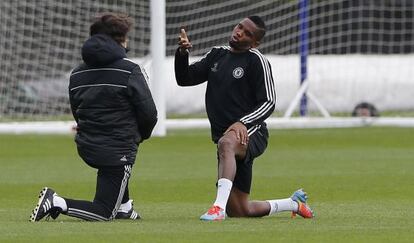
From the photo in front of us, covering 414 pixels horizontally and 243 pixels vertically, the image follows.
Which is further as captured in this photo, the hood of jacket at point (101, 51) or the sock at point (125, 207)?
the sock at point (125, 207)

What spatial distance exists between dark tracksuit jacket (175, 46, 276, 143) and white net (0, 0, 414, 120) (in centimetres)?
1434

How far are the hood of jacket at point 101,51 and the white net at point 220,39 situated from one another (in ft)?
48.4

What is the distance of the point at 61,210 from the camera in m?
10.3

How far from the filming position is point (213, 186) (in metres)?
14.5

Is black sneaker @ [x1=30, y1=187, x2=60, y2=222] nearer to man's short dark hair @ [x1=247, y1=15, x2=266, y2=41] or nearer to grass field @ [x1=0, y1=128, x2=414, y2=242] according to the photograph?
grass field @ [x1=0, y1=128, x2=414, y2=242]

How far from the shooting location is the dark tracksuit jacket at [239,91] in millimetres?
10852

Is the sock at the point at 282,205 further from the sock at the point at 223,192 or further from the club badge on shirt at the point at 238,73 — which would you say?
the club badge on shirt at the point at 238,73

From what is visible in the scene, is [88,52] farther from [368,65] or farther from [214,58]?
[368,65]

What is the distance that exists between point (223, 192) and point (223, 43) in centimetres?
1702

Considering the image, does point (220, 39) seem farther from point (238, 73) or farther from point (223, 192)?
point (223, 192)

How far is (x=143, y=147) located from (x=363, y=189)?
7.31 m

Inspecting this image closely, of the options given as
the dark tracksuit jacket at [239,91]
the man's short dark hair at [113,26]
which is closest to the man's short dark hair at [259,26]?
the dark tracksuit jacket at [239,91]

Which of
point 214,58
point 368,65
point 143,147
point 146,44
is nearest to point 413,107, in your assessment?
point 368,65

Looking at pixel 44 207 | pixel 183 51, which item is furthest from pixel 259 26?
pixel 44 207
